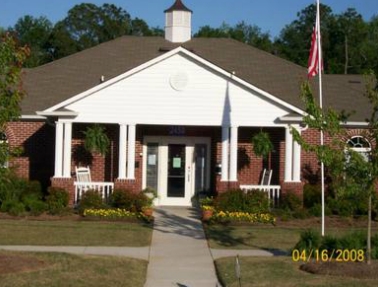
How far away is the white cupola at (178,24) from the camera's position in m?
31.0

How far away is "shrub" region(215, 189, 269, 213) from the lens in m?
22.2

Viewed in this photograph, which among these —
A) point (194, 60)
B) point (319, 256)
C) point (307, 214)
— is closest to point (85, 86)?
point (194, 60)

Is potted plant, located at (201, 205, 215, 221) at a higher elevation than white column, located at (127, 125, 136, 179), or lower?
lower

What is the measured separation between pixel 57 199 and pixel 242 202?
508 centimetres

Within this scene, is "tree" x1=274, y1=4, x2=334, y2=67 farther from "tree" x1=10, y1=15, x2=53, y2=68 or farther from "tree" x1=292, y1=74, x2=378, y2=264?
"tree" x1=292, y1=74, x2=378, y2=264

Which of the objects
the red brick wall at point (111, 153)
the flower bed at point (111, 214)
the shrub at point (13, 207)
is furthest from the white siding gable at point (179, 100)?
the shrub at point (13, 207)

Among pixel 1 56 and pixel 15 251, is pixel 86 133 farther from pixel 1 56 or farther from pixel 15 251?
pixel 1 56

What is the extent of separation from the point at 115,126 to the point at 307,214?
675 centimetres

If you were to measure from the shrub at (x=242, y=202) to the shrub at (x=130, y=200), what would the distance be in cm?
202

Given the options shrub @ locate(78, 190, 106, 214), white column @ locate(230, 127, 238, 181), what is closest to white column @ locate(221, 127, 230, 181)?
white column @ locate(230, 127, 238, 181)

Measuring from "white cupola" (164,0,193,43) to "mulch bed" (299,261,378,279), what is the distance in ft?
58.1

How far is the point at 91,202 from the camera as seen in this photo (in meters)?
22.2

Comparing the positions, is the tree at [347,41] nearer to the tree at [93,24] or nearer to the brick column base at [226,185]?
the tree at [93,24]

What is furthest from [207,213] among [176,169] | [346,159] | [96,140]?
[346,159]
